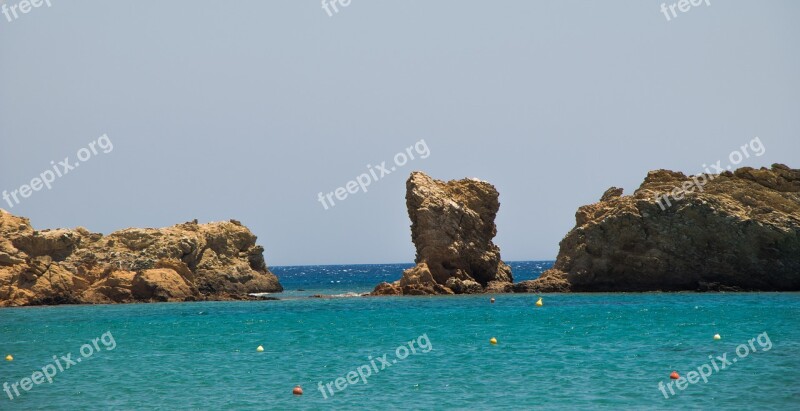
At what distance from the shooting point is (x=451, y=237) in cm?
6838

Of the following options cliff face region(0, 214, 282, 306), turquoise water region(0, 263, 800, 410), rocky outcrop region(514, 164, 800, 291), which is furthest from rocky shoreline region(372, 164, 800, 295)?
cliff face region(0, 214, 282, 306)

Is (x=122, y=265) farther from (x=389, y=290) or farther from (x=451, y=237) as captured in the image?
(x=451, y=237)

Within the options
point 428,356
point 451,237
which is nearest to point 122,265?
point 451,237

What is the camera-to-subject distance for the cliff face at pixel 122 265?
65562 mm

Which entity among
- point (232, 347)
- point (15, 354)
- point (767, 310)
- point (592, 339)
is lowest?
point (767, 310)

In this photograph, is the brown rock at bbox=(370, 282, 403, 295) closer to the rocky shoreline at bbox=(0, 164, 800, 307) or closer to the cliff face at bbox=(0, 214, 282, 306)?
the rocky shoreline at bbox=(0, 164, 800, 307)

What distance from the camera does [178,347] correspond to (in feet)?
123

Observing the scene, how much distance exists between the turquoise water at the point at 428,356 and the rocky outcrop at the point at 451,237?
12.7m

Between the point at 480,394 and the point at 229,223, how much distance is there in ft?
218

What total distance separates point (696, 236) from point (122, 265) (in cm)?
4512

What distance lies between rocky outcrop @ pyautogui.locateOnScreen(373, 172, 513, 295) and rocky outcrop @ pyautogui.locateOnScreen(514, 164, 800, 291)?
22.4 feet

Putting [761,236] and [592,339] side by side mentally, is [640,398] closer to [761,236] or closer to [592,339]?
[592,339]

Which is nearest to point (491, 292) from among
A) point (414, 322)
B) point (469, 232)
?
point (469, 232)

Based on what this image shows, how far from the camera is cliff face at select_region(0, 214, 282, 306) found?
65.6m
